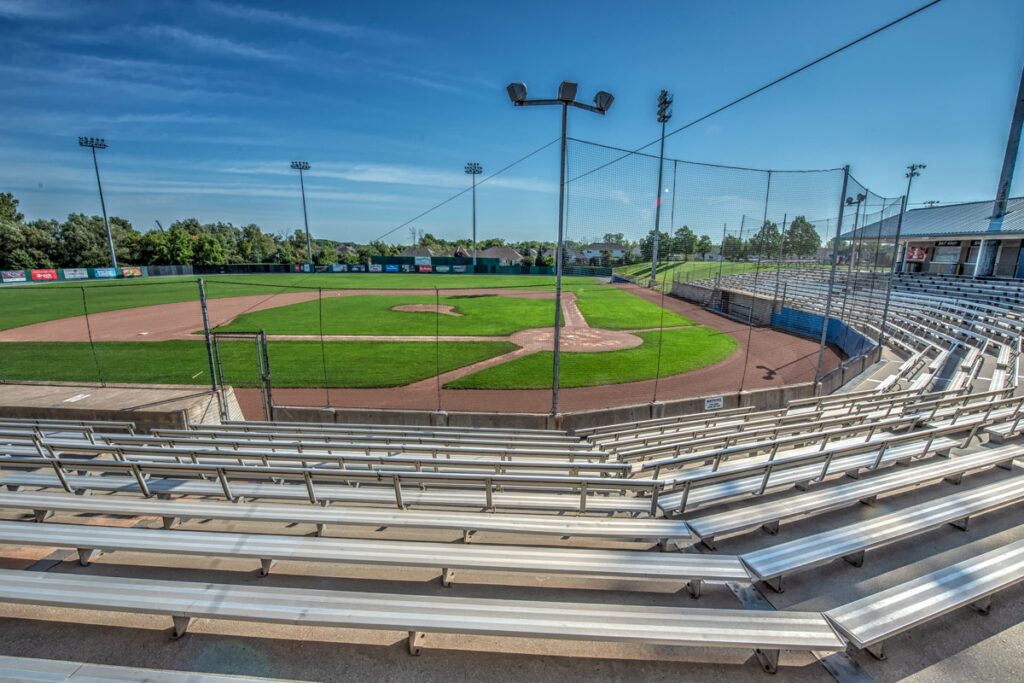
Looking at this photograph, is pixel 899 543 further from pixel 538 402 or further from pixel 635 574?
pixel 538 402

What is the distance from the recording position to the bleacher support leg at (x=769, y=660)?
2641 mm

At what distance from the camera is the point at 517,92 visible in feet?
27.2

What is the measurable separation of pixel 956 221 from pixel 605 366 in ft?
125

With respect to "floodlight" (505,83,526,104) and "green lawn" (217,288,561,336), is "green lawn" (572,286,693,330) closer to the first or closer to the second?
"green lawn" (217,288,561,336)

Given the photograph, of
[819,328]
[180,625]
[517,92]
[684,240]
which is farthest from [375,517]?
[819,328]

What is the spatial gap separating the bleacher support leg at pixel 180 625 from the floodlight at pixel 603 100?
9.59 meters

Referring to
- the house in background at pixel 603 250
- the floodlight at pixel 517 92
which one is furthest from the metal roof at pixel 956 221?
the floodlight at pixel 517 92

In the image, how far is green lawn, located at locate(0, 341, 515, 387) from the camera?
15227 millimetres

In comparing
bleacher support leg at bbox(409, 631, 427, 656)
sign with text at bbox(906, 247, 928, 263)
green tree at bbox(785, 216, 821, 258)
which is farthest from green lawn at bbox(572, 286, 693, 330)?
sign with text at bbox(906, 247, 928, 263)

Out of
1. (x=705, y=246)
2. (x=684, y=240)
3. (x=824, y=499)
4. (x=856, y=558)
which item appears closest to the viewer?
(x=856, y=558)

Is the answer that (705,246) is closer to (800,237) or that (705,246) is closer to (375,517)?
(800,237)

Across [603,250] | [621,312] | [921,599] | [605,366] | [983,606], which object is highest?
[603,250]

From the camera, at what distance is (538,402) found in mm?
13734

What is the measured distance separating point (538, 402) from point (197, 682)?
462 inches
